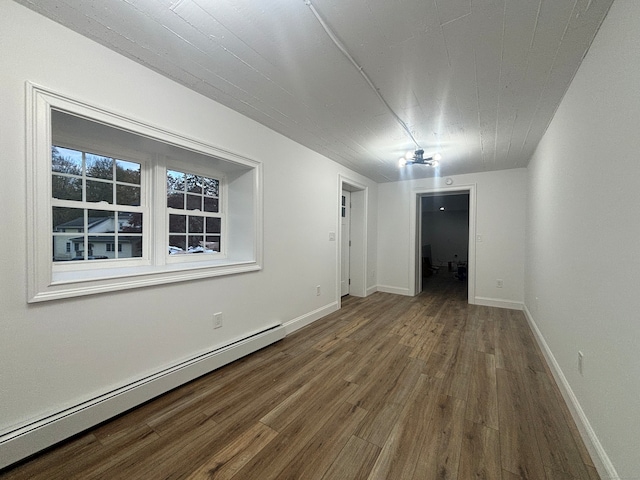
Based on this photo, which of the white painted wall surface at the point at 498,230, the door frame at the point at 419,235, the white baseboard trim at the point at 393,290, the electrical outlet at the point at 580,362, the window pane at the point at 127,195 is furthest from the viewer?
the white baseboard trim at the point at 393,290

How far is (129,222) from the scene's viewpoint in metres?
2.02

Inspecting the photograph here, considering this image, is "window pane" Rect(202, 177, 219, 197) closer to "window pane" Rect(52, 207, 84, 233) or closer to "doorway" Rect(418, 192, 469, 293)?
"window pane" Rect(52, 207, 84, 233)

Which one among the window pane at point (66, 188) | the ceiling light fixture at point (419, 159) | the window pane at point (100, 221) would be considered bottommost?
the window pane at point (100, 221)

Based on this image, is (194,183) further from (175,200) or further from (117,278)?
(117,278)

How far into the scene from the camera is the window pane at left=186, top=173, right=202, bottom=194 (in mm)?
2443

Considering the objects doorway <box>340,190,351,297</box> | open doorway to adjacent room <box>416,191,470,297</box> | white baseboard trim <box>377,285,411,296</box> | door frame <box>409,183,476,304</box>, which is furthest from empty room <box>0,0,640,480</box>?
open doorway to adjacent room <box>416,191,470,297</box>

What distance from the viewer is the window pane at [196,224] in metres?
2.46

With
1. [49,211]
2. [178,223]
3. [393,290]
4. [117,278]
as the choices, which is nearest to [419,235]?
[393,290]

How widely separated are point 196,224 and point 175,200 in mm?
301

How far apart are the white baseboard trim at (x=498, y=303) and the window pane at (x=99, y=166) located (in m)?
5.30

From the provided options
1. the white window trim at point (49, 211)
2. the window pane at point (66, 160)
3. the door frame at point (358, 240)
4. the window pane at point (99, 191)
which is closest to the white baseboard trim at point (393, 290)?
the door frame at point (358, 240)

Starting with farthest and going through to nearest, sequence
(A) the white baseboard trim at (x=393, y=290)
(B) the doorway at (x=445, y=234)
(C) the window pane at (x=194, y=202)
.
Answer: (B) the doorway at (x=445, y=234)
(A) the white baseboard trim at (x=393, y=290)
(C) the window pane at (x=194, y=202)

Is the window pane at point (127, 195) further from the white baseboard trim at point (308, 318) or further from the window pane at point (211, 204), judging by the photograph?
the white baseboard trim at point (308, 318)

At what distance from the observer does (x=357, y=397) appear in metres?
1.88
